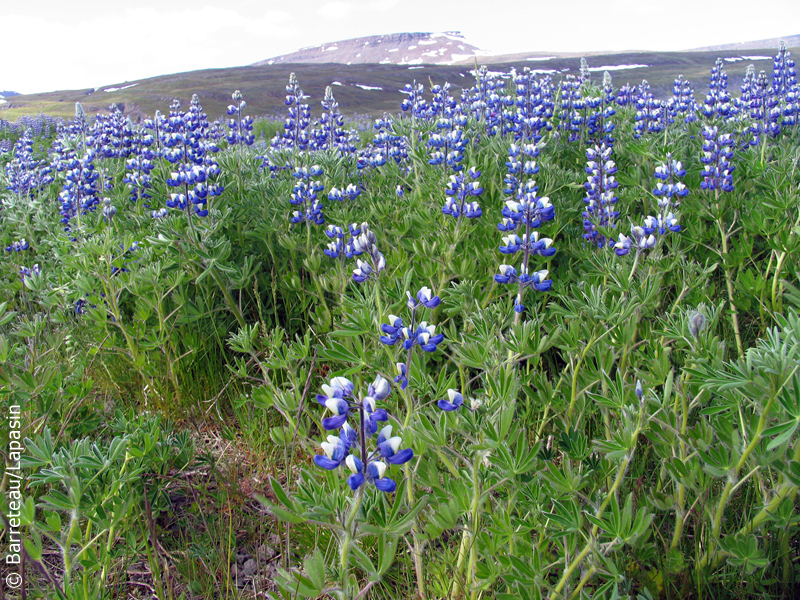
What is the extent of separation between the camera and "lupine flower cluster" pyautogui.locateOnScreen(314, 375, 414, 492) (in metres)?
1.08

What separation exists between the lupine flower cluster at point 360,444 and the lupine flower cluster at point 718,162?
301 cm

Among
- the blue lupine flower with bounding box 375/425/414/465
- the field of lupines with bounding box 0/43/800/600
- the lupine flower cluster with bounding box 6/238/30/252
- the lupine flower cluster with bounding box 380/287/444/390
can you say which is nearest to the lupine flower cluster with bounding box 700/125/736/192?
the field of lupines with bounding box 0/43/800/600

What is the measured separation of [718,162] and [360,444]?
3.24 m

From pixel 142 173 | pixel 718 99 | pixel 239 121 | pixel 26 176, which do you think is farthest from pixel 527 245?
pixel 26 176

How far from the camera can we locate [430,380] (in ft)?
6.01

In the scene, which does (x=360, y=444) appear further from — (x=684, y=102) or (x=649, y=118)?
(x=684, y=102)

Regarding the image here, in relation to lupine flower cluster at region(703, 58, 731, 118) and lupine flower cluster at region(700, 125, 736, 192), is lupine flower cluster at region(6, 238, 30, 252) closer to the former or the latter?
lupine flower cluster at region(700, 125, 736, 192)

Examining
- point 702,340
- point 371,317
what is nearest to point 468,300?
point 371,317

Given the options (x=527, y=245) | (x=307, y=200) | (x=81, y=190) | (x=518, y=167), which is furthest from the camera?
(x=81, y=190)

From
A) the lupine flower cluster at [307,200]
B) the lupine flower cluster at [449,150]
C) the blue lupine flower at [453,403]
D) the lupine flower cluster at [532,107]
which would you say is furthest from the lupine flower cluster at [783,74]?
the blue lupine flower at [453,403]

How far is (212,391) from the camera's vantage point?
3.01 metres

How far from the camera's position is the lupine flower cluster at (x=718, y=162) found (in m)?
3.22

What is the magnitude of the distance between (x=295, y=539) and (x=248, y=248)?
237 centimetres

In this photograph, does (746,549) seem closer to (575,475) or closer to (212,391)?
(575,475)
